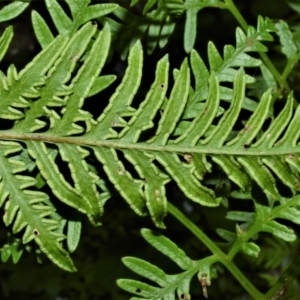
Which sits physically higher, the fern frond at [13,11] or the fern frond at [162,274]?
the fern frond at [13,11]

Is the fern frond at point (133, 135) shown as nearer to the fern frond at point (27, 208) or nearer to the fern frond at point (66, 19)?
the fern frond at point (27, 208)

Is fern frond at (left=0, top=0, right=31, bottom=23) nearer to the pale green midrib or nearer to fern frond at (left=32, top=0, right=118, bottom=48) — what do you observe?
fern frond at (left=32, top=0, right=118, bottom=48)

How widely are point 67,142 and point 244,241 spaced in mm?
389

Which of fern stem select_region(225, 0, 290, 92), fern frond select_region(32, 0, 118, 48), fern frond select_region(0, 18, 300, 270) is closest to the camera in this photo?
fern frond select_region(0, 18, 300, 270)

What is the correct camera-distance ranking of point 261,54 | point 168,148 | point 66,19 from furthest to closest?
point 261,54, point 66,19, point 168,148

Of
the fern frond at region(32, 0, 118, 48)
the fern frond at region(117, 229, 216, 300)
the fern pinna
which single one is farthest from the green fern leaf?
the fern frond at region(117, 229, 216, 300)

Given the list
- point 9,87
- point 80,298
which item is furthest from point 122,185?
point 80,298

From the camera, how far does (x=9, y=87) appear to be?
0.87 meters

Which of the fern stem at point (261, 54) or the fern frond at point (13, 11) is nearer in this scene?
the fern frond at point (13, 11)

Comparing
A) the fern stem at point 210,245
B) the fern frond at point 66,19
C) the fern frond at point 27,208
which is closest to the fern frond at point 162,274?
the fern stem at point 210,245

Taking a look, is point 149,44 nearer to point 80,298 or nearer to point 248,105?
point 248,105

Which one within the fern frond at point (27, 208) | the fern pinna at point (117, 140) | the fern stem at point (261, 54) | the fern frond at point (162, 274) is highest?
the fern stem at point (261, 54)

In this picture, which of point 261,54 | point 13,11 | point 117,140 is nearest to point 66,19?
point 13,11

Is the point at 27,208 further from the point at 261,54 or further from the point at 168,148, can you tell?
the point at 261,54
